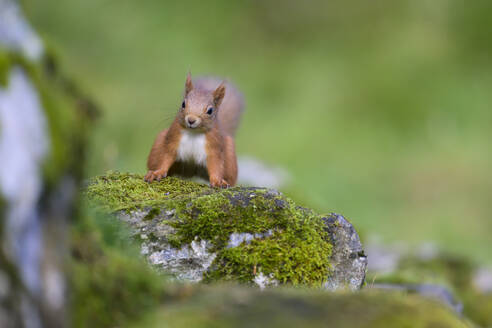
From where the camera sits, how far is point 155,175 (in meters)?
5.39

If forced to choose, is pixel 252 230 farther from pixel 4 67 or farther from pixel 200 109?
pixel 4 67

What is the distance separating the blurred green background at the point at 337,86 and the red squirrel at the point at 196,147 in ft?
18.6

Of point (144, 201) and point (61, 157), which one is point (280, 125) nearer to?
point (144, 201)

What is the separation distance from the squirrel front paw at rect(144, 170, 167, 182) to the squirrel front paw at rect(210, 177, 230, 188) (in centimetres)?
42

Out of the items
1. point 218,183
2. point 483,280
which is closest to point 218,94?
point 218,183

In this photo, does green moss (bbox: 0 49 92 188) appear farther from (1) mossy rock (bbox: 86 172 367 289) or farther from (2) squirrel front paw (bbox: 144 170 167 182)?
(2) squirrel front paw (bbox: 144 170 167 182)

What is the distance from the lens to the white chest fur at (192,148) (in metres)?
5.66

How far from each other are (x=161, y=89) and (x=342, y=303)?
1198 cm

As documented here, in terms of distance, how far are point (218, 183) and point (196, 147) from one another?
0.40m

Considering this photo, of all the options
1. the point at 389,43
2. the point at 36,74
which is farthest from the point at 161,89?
the point at 36,74

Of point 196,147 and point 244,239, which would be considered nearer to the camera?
point 244,239

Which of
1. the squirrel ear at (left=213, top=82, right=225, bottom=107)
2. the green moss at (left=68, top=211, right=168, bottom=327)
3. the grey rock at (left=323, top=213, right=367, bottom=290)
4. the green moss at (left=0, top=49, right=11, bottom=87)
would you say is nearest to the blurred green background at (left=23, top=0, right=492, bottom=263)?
the squirrel ear at (left=213, top=82, right=225, bottom=107)

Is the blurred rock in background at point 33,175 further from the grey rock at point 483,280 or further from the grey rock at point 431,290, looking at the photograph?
the grey rock at point 483,280

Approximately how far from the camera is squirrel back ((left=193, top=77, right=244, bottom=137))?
697 centimetres
